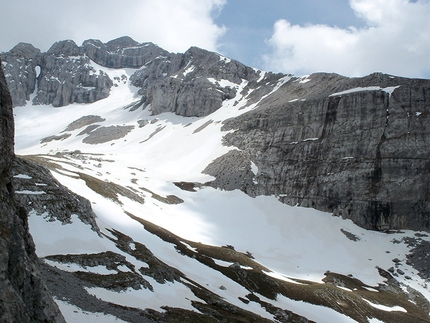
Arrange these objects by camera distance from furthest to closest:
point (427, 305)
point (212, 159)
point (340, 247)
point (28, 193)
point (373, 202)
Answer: point (212, 159), point (373, 202), point (340, 247), point (427, 305), point (28, 193)

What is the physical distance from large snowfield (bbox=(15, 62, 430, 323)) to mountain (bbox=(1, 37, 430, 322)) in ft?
1.12

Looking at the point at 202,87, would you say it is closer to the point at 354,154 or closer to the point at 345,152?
the point at 345,152

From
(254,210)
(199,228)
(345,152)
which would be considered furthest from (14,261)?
(345,152)

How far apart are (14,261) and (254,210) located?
257 feet

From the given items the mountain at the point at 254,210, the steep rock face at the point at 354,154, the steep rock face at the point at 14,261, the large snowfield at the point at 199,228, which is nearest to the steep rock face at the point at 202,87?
the mountain at the point at 254,210

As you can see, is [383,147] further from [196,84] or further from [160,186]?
[196,84]

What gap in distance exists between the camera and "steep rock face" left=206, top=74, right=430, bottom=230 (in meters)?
86.2

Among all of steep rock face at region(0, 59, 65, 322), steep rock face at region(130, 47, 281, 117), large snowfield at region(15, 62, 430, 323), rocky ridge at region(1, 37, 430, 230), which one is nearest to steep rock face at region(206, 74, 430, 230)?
rocky ridge at region(1, 37, 430, 230)

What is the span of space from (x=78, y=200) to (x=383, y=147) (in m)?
78.2

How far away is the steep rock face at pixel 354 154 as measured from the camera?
86188 millimetres

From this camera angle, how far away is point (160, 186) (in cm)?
8850

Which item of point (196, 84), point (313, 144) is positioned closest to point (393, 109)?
point (313, 144)

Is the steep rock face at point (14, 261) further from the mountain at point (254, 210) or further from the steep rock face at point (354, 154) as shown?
the steep rock face at point (354, 154)

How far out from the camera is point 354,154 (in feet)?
301
